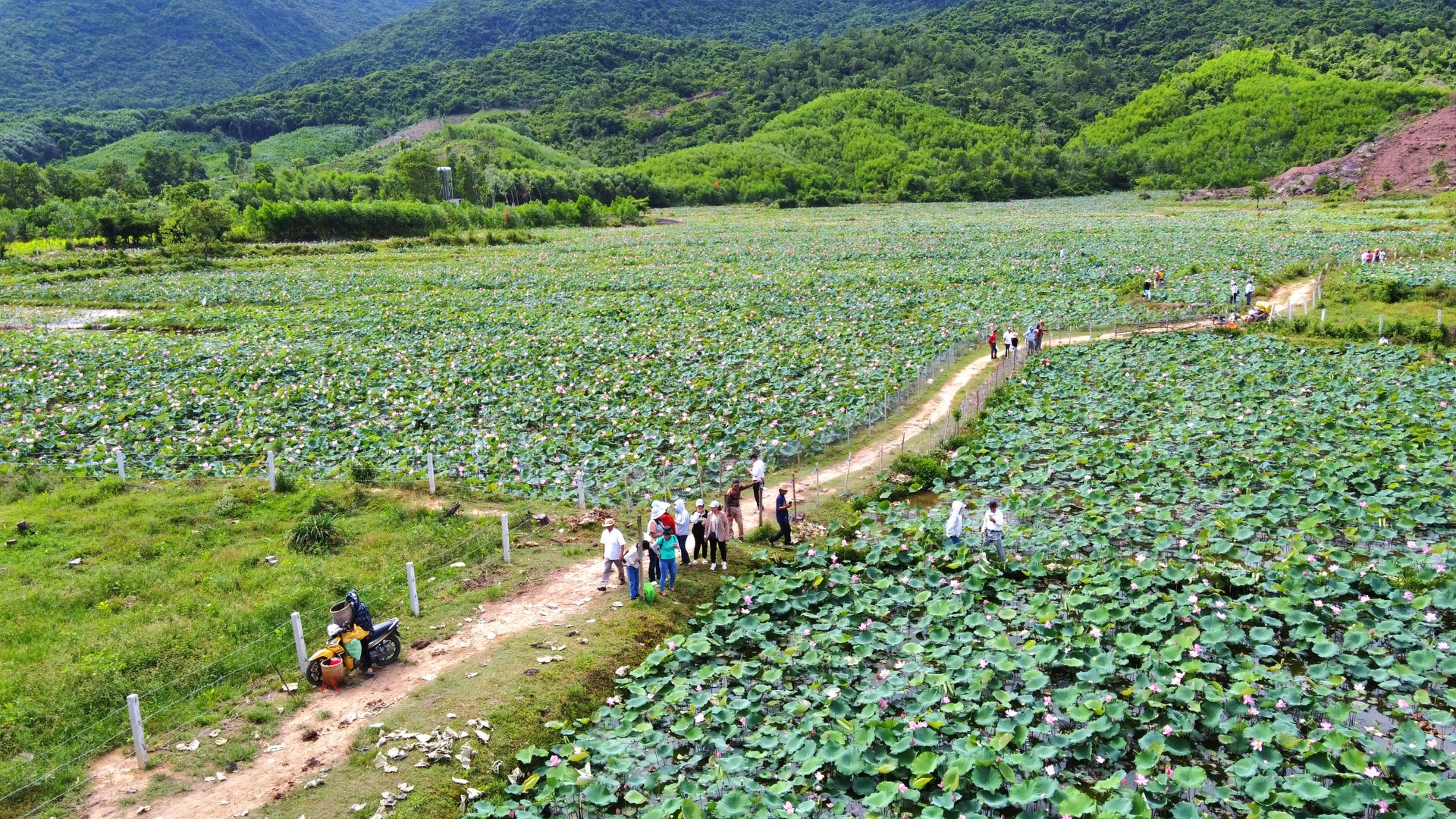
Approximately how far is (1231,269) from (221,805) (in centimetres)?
4089

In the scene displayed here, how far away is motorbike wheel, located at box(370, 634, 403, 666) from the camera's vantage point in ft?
33.6

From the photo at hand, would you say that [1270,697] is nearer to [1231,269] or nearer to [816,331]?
[816,331]

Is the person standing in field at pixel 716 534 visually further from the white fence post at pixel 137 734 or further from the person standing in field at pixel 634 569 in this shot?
the white fence post at pixel 137 734

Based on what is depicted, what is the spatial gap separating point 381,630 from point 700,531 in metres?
4.85

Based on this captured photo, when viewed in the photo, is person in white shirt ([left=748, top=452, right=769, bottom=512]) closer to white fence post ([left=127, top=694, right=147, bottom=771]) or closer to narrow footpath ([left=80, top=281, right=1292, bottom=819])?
narrow footpath ([left=80, top=281, right=1292, bottom=819])

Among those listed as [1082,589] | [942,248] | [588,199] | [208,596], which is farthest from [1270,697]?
[588,199]

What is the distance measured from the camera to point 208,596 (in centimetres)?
1184

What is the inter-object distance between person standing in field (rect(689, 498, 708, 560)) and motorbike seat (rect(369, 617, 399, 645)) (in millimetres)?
4588

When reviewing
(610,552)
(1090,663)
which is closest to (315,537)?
(610,552)

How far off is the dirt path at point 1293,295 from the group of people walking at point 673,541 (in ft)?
80.7

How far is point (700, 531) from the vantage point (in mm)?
13273

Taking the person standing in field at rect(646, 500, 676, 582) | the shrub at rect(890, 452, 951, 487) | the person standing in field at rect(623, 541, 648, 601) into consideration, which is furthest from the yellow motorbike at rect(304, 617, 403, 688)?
the shrub at rect(890, 452, 951, 487)

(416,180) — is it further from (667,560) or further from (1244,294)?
(667,560)

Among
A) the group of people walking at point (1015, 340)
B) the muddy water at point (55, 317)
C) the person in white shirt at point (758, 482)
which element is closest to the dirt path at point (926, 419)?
the group of people walking at point (1015, 340)
